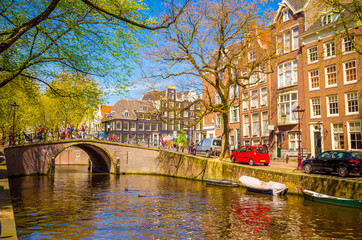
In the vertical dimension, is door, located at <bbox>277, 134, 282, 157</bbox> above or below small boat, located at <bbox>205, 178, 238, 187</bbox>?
above

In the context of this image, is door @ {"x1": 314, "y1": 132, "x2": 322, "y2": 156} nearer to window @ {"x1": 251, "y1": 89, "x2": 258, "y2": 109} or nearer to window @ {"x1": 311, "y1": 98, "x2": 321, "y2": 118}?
window @ {"x1": 311, "y1": 98, "x2": 321, "y2": 118}

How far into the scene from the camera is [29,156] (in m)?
33.0

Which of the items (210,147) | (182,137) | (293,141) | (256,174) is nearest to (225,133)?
(256,174)

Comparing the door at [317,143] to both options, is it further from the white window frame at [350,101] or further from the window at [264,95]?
the window at [264,95]

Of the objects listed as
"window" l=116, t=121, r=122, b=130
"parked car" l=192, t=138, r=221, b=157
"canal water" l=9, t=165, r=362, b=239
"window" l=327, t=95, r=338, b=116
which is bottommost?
"canal water" l=9, t=165, r=362, b=239

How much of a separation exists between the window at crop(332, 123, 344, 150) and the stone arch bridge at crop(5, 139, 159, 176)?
1992 centimetres

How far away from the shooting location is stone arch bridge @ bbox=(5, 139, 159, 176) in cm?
3209

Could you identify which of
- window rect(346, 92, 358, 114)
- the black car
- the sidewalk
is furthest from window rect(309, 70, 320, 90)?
the sidewalk

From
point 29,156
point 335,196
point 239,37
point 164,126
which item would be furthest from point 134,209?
point 164,126

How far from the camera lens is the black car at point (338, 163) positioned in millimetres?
16703

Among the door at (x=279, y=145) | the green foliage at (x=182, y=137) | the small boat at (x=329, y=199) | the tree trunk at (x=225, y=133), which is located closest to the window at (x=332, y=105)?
the door at (x=279, y=145)

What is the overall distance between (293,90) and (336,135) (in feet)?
21.0

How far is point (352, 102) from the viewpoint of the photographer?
26234mm

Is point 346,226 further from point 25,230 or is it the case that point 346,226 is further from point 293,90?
point 293,90
